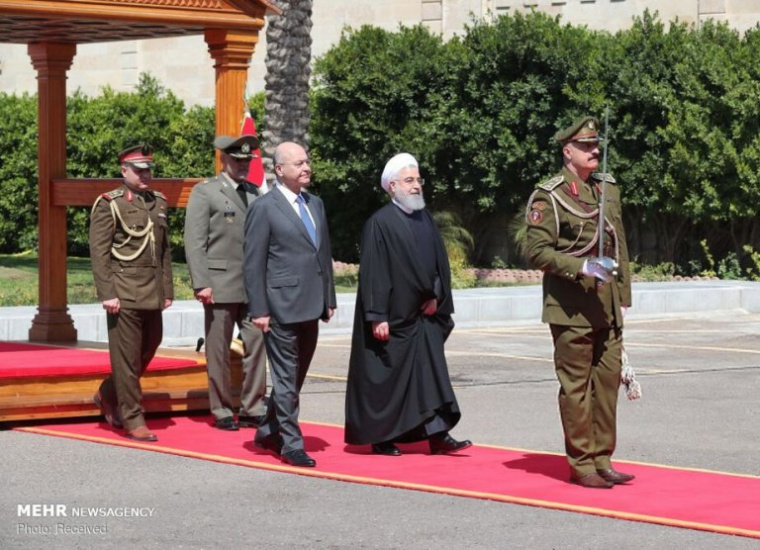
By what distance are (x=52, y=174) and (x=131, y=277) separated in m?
2.54

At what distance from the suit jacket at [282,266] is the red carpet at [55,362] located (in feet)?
5.96

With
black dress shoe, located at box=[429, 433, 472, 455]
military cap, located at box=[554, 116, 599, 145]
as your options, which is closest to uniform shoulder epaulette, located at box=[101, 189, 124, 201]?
black dress shoe, located at box=[429, 433, 472, 455]

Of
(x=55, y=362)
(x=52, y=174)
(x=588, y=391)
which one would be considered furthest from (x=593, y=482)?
(x=52, y=174)

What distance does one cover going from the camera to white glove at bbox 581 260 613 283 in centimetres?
883

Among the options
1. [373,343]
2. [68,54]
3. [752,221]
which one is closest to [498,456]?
[373,343]

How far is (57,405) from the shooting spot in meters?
11.1

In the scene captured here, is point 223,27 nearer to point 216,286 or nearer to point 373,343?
point 216,286

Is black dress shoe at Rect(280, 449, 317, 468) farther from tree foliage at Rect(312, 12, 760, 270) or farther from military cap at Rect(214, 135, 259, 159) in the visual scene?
tree foliage at Rect(312, 12, 760, 270)

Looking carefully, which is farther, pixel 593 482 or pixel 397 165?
pixel 397 165

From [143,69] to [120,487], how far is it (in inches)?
1015

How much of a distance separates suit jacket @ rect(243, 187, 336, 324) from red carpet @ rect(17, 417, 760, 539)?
2.91ft

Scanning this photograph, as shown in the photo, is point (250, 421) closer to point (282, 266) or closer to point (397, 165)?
point (282, 266)

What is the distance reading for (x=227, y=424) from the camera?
438 inches

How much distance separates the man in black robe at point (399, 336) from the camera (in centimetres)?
1001
